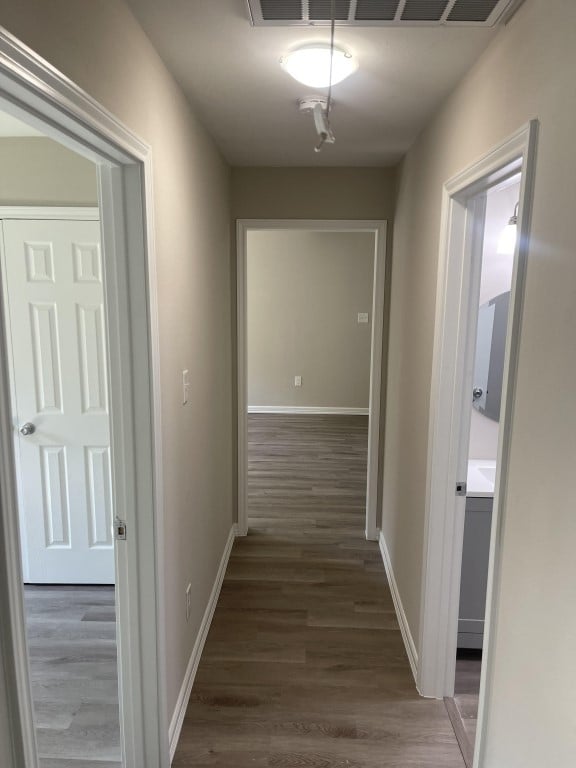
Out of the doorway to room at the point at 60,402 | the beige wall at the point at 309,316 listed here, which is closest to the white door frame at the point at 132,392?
the doorway to room at the point at 60,402

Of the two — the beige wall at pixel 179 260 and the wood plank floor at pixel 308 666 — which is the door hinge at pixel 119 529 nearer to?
the beige wall at pixel 179 260

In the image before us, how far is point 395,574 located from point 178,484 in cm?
155

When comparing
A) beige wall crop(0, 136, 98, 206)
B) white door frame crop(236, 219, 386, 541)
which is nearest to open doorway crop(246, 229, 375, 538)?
white door frame crop(236, 219, 386, 541)

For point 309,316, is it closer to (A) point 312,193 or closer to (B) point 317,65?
(A) point 312,193

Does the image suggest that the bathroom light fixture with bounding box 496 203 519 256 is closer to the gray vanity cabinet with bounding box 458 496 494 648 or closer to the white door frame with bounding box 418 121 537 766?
the white door frame with bounding box 418 121 537 766

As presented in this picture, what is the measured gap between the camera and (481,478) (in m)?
2.36

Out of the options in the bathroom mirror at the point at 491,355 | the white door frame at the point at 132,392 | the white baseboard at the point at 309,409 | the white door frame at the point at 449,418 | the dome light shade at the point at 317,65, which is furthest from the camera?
the white baseboard at the point at 309,409

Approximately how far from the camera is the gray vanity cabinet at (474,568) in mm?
2227

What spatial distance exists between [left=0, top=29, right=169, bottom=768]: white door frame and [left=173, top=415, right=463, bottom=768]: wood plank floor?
0.40m

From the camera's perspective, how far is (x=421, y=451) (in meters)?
2.24

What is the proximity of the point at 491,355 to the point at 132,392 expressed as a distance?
1.86m

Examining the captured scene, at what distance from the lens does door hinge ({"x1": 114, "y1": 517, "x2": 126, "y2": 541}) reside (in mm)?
1614

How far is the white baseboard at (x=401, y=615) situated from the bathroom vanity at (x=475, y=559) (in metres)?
0.23

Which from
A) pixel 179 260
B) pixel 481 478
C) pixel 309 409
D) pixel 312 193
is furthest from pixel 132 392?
pixel 309 409
